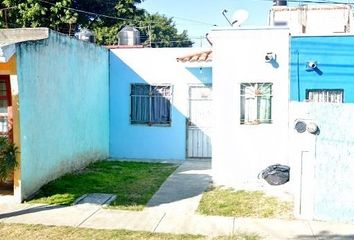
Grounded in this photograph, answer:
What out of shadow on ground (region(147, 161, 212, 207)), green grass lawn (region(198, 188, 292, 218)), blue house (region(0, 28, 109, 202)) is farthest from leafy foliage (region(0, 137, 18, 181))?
green grass lawn (region(198, 188, 292, 218))

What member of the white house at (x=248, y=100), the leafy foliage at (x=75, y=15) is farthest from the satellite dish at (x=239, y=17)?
the leafy foliage at (x=75, y=15)

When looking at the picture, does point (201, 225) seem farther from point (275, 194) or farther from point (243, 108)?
point (243, 108)

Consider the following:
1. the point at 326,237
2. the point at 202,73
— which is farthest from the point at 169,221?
the point at 202,73

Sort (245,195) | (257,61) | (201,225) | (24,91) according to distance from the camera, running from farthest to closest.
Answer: (257,61) < (245,195) < (24,91) < (201,225)

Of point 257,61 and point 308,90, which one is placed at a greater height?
point 257,61

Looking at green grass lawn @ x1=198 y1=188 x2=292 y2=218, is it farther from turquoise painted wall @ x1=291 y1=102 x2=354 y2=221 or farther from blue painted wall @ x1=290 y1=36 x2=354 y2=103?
blue painted wall @ x1=290 y1=36 x2=354 y2=103

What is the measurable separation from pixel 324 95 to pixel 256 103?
6.19ft

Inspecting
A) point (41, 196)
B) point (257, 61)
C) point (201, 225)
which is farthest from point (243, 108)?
point (41, 196)

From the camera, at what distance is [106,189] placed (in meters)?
10.3

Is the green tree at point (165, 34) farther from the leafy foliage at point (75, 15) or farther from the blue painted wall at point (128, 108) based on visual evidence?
the blue painted wall at point (128, 108)

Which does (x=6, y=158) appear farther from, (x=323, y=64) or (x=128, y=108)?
(x=323, y=64)

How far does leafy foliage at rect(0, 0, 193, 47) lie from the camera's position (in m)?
23.0

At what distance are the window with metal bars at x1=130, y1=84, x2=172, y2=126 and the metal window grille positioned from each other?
14.0ft

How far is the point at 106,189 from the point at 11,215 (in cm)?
264
